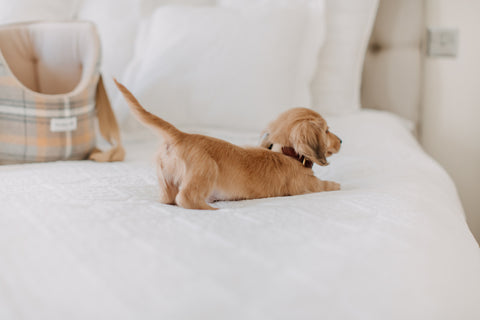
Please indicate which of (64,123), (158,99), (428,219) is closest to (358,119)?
(158,99)

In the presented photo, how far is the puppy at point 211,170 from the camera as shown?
2.33ft

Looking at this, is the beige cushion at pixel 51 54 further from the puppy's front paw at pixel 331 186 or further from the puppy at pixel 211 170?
the puppy's front paw at pixel 331 186

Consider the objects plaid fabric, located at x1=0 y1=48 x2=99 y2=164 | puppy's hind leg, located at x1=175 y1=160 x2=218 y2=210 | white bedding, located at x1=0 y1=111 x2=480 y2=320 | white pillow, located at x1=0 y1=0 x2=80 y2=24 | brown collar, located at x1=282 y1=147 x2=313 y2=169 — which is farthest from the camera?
white pillow, located at x1=0 y1=0 x2=80 y2=24

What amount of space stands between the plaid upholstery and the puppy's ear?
618 millimetres

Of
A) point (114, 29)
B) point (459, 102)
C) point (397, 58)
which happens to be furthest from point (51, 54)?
point (459, 102)

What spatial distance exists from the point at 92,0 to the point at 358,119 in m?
1.08

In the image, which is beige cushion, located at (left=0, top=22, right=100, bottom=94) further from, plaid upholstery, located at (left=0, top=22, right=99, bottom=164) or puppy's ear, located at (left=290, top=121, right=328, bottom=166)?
puppy's ear, located at (left=290, top=121, right=328, bottom=166)

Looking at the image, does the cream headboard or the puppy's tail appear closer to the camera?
the puppy's tail

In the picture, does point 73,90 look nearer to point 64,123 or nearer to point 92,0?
point 64,123

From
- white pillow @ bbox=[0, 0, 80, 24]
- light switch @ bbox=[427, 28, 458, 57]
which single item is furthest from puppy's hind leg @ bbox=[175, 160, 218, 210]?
light switch @ bbox=[427, 28, 458, 57]

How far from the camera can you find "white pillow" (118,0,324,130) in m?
1.30

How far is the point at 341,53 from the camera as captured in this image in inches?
59.7

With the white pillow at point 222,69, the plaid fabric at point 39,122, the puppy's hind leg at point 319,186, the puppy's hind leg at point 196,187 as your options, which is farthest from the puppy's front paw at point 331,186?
the plaid fabric at point 39,122

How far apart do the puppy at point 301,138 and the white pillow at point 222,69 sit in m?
0.45
